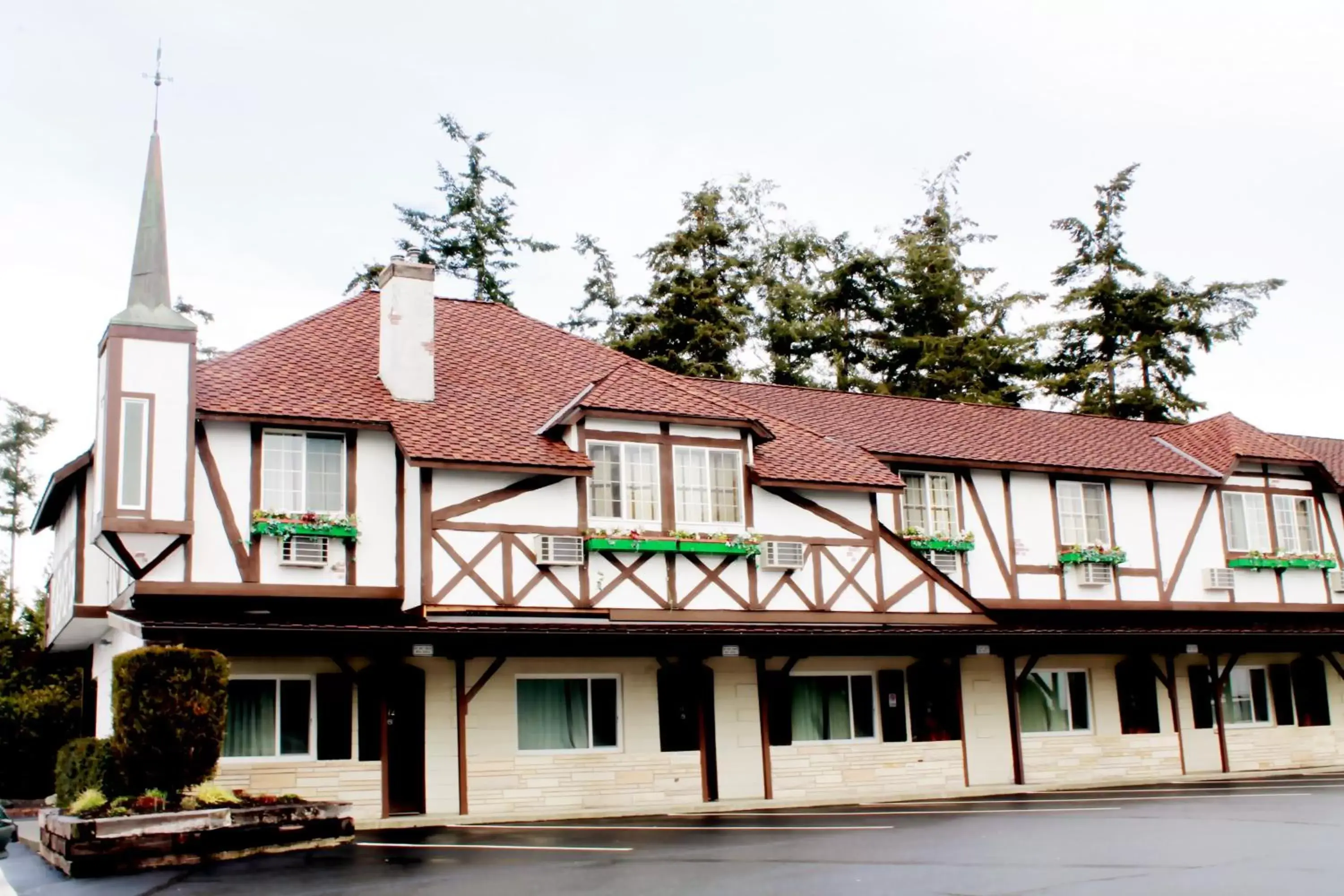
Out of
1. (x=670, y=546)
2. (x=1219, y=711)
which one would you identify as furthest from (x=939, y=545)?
(x=1219, y=711)

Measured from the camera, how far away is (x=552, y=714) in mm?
21609

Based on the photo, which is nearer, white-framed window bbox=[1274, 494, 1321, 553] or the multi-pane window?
the multi-pane window

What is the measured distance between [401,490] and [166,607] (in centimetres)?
379

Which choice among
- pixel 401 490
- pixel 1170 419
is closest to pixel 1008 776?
pixel 401 490

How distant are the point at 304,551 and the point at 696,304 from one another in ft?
73.9

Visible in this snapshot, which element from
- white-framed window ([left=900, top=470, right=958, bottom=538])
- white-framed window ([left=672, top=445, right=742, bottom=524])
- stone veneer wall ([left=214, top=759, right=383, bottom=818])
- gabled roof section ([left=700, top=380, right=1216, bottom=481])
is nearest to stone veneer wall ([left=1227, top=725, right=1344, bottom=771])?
gabled roof section ([left=700, top=380, right=1216, bottom=481])

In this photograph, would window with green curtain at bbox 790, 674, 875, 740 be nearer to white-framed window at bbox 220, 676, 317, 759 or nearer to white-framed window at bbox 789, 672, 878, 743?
white-framed window at bbox 789, 672, 878, 743

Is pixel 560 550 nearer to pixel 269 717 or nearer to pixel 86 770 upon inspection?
pixel 269 717

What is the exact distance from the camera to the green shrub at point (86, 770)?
1675 centimetres

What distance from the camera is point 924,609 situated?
24.2 m

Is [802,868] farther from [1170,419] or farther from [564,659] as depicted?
[1170,419]

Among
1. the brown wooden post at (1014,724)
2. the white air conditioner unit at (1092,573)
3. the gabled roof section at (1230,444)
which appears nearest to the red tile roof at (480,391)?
the brown wooden post at (1014,724)

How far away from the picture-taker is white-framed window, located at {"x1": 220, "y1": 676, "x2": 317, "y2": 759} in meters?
19.7

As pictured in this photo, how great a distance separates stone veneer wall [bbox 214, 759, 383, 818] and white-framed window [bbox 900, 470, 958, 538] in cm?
1116
